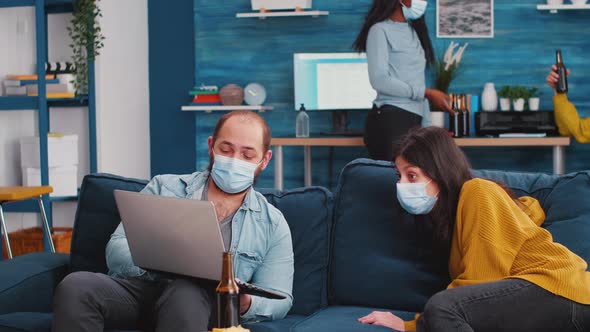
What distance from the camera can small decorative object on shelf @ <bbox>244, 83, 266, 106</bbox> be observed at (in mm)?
6051

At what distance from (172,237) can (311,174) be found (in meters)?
4.07

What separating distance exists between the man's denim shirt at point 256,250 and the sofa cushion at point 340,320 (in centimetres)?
9

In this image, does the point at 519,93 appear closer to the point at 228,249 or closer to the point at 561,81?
the point at 561,81

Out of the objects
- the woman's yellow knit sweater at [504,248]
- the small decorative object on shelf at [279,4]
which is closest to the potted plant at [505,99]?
the small decorative object on shelf at [279,4]

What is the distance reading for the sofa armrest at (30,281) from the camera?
254 centimetres

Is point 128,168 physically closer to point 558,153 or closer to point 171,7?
point 171,7

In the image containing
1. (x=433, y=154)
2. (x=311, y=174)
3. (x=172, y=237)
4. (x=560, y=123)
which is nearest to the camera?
(x=172, y=237)

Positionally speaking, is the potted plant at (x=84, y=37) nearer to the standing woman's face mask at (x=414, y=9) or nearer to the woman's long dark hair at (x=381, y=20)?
the woman's long dark hair at (x=381, y=20)

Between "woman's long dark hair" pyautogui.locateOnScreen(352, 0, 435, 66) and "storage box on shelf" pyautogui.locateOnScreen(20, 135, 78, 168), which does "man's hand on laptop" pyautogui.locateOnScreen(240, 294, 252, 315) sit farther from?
"storage box on shelf" pyautogui.locateOnScreen(20, 135, 78, 168)

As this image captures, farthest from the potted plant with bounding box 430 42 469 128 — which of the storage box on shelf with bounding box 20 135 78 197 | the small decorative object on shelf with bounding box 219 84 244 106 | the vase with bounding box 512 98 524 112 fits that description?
the storage box on shelf with bounding box 20 135 78 197

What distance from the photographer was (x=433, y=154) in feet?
8.22

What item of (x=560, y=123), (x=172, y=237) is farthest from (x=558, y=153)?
(x=172, y=237)

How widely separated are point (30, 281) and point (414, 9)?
285 cm

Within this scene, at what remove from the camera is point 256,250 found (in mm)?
2480
